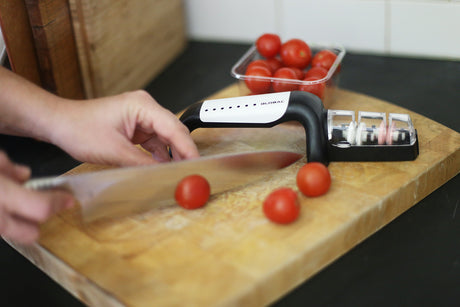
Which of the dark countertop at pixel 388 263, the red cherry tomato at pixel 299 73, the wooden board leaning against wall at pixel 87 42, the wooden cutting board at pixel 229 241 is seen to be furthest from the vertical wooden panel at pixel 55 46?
the red cherry tomato at pixel 299 73

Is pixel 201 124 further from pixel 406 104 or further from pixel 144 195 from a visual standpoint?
pixel 406 104

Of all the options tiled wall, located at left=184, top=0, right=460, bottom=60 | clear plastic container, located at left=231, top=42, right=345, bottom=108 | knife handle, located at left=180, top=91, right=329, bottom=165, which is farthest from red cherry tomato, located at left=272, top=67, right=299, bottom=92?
tiled wall, located at left=184, top=0, right=460, bottom=60

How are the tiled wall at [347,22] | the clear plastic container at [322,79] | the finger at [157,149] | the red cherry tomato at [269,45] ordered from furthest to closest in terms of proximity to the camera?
the tiled wall at [347,22] → the red cherry tomato at [269,45] → the clear plastic container at [322,79] → the finger at [157,149]

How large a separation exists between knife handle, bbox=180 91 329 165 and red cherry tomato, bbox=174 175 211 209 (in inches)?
6.7

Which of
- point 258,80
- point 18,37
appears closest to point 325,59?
point 258,80

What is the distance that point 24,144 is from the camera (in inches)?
51.8

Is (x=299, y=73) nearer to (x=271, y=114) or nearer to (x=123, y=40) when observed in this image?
(x=271, y=114)

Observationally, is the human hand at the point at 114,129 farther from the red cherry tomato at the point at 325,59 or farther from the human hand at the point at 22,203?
the red cherry tomato at the point at 325,59

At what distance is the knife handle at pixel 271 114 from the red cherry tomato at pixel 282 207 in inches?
5.7

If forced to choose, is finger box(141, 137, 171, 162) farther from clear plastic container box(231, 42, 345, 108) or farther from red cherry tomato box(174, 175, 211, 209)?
clear plastic container box(231, 42, 345, 108)

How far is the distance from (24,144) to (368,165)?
82 cm

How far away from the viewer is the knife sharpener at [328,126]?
98cm

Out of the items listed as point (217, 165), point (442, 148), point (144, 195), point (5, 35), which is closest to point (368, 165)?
point (442, 148)

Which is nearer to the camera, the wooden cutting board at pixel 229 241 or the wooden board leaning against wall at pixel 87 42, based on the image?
the wooden cutting board at pixel 229 241
